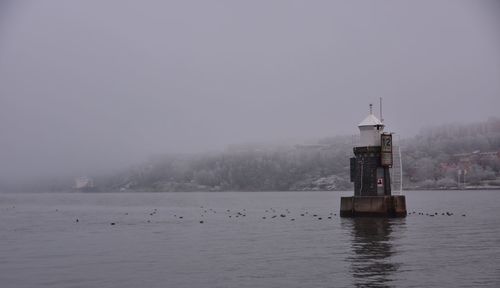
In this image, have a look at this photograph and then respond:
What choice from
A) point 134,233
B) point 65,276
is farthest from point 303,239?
point 65,276

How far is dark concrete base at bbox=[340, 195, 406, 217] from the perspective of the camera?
64.6 m

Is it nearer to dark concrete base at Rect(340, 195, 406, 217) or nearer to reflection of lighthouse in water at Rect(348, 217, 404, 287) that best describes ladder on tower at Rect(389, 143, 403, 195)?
dark concrete base at Rect(340, 195, 406, 217)

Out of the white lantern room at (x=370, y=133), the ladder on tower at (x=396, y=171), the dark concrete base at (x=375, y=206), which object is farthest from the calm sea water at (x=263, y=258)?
the white lantern room at (x=370, y=133)

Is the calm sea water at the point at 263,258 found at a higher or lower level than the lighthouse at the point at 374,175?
lower

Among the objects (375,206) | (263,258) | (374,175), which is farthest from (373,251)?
(374,175)

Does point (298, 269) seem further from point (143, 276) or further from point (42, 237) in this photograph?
point (42, 237)

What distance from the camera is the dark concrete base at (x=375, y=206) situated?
64625 mm

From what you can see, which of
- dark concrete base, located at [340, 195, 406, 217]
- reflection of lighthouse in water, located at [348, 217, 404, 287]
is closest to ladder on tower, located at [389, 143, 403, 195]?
dark concrete base, located at [340, 195, 406, 217]

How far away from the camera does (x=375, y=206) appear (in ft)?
212

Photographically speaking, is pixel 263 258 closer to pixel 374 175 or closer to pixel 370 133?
pixel 374 175

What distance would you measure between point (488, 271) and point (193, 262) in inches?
650

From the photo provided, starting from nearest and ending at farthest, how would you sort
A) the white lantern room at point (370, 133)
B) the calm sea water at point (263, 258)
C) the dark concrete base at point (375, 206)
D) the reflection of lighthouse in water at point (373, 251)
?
the reflection of lighthouse in water at point (373, 251) < the calm sea water at point (263, 258) < the dark concrete base at point (375, 206) < the white lantern room at point (370, 133)

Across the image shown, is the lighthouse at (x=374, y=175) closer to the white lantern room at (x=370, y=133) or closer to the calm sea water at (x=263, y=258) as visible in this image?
the white lantern room at (x=370, y=133)

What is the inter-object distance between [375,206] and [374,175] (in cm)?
313
